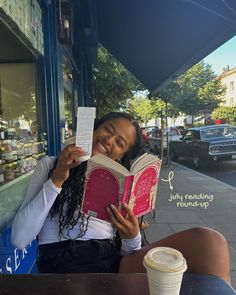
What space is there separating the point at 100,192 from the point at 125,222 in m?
0.22

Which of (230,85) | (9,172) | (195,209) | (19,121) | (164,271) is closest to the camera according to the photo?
(164,271)

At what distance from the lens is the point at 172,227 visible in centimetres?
487

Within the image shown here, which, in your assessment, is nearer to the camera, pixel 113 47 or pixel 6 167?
pixel 6 167

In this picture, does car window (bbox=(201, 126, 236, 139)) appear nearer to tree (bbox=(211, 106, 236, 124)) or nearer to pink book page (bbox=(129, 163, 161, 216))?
pink book page (bbox=(129, 163, 161, 216))

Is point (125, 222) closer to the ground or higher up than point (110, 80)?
closer to the ground

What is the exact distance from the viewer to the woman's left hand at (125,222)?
1.49 meters

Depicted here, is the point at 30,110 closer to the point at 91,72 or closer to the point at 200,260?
the point at 200,260

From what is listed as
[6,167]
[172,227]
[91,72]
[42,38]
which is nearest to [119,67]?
[91,72]

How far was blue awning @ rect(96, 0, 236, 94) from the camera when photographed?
4.34m

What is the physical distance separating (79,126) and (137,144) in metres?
0.75

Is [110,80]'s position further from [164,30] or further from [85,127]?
[85,127]

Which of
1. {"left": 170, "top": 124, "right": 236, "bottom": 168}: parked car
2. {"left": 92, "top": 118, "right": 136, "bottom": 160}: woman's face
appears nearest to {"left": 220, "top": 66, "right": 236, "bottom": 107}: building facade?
{"left": 170, "top": 124, "right": 236, "bottom": 168}: parked car

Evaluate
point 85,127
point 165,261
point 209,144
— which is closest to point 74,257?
point 85,127

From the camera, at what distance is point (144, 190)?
153 cm
